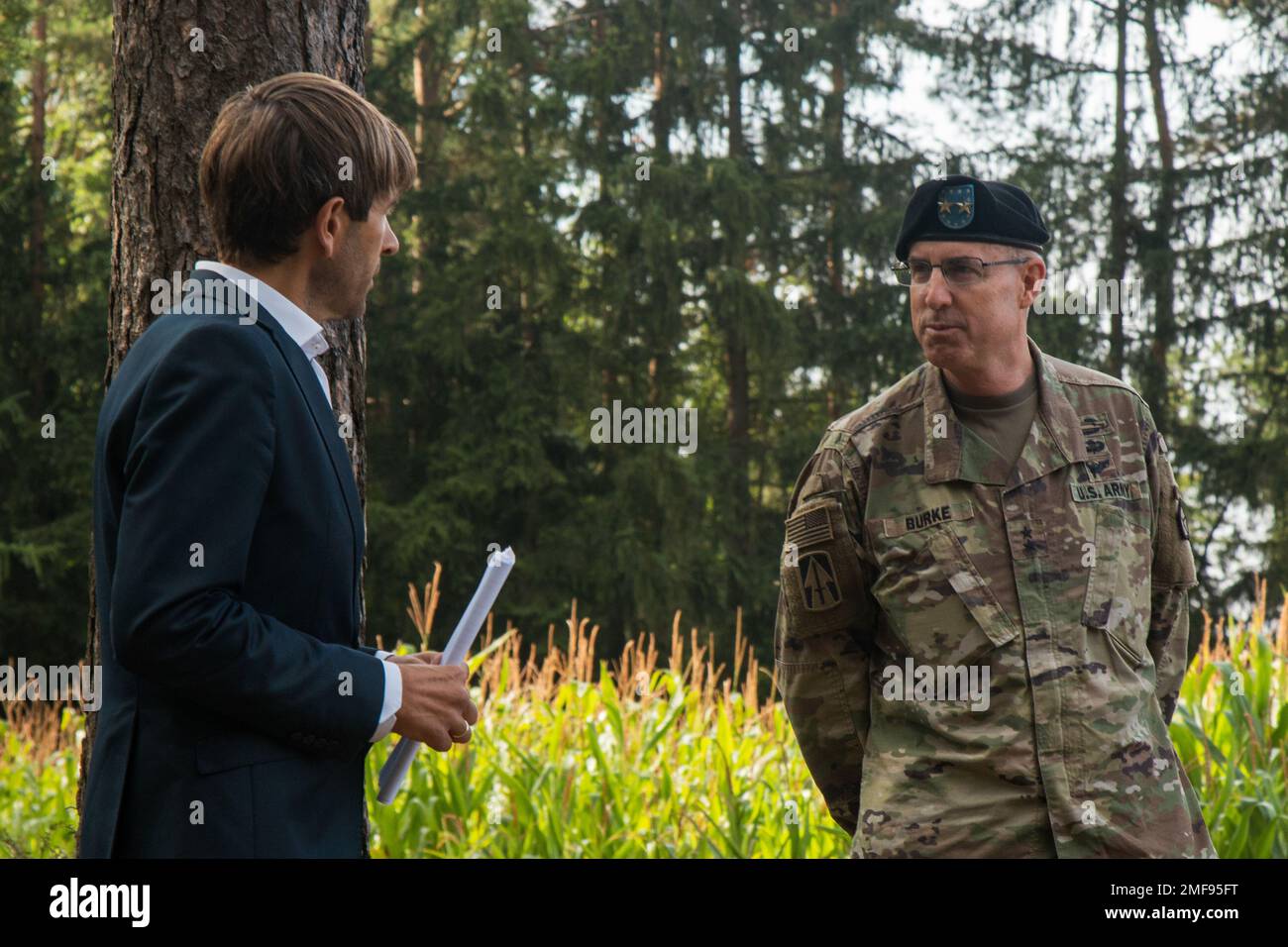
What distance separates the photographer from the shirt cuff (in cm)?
188

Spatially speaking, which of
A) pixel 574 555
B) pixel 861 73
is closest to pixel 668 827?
pixel 574 555

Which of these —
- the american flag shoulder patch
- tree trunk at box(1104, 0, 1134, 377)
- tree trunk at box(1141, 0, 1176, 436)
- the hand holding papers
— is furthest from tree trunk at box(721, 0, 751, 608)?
the hand holding papers

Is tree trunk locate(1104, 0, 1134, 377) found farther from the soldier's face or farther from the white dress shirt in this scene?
the white dress shirt

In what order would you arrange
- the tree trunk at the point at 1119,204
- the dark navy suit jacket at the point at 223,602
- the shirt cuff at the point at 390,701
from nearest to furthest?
1. the dark navy suit jacket at the point at 223,602
2. the shirt cuff at the point at 390,701
3. the tree trunk at the point at 1119,204

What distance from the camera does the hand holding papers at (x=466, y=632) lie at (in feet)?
6.68

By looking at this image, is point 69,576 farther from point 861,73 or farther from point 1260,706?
point 1260,706

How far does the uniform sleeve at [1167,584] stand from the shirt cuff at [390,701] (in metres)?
1.77

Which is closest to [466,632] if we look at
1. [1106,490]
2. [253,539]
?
[253,539]

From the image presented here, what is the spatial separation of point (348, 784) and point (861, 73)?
2067 cm

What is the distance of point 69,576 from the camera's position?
18.5 metres

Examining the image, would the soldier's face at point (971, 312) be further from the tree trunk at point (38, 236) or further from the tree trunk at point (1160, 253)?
the tree trunk at point (38, 236)

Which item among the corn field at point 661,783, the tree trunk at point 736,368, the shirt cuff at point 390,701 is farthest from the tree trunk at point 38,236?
the shirt cuff at point 390,701

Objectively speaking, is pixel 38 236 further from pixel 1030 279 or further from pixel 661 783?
pixel 1030 279
